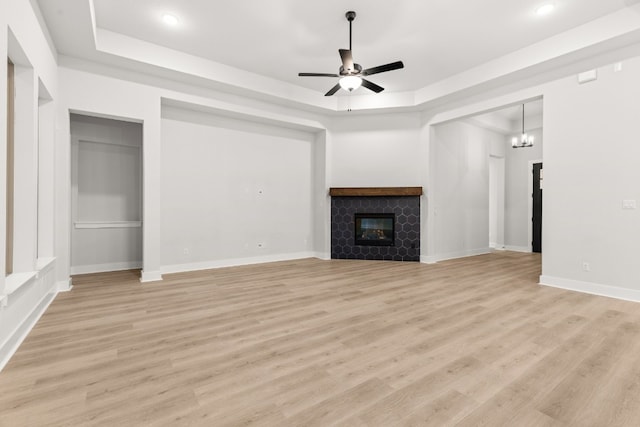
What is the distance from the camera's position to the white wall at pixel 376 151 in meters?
6.44

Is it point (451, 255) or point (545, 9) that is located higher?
point (545, 9)

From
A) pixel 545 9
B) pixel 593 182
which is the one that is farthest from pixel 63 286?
pixel 593 182

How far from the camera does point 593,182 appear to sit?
3.99 metres

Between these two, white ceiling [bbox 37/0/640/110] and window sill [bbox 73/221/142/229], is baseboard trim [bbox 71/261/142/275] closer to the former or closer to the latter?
window sill [bbox 73/221/142/229]

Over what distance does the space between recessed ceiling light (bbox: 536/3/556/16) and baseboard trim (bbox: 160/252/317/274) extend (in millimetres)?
5250

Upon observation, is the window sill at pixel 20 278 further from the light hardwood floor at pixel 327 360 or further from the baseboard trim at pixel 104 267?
the baseboard trim at pixel 104 267

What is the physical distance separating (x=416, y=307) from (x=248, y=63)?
4.30 m

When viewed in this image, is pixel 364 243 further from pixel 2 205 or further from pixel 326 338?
pixel 2 205

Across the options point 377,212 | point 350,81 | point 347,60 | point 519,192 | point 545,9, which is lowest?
point 377,212

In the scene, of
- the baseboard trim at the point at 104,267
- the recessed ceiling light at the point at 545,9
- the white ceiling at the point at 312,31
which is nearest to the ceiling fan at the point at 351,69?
the white ceiling at the point at 312,31

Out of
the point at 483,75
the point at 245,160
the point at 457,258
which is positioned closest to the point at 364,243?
the point at 457,258

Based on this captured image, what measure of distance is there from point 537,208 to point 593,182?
4.02m

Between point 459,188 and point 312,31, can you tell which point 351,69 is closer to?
point 312,31

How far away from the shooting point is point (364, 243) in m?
6.55
